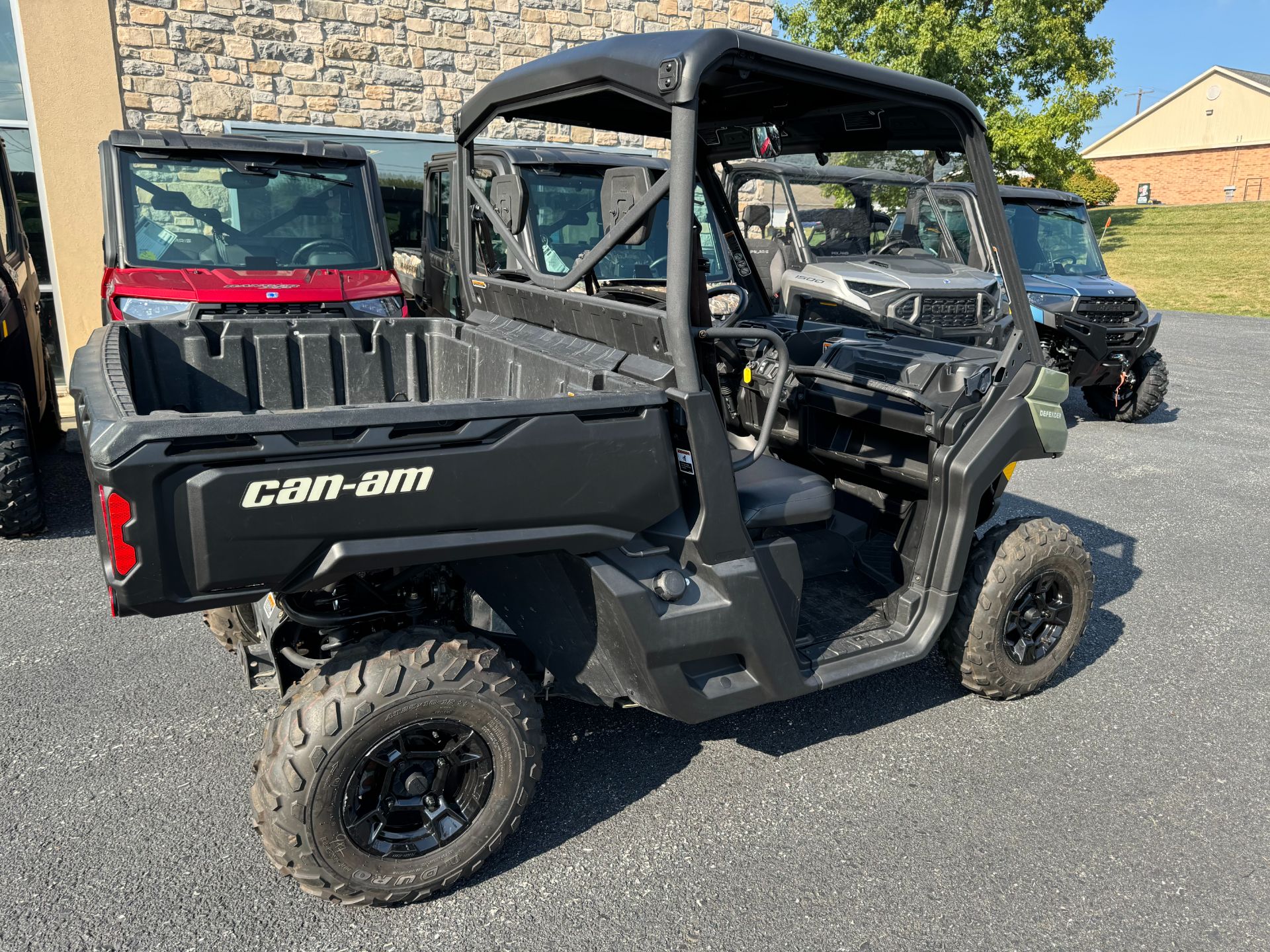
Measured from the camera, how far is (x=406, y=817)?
261 centimetres

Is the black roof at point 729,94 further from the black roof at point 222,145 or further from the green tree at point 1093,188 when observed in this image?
the green tree at point 1093,188

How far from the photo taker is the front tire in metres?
2.37

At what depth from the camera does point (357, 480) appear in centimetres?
218

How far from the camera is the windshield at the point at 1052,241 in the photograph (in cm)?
967

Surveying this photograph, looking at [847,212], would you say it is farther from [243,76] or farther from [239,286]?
[243,76]

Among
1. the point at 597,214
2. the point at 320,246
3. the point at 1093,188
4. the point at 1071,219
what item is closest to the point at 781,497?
the point at 320,246

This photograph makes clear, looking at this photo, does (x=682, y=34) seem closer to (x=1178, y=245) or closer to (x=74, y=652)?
(x=74, y=652)

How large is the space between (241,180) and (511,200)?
3952mm

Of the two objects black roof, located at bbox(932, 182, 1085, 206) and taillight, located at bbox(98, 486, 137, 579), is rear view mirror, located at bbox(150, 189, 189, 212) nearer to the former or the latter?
taillight, located at bbox(98, 486, 137, 579)

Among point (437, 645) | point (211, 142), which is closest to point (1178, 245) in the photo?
point (211, 142)

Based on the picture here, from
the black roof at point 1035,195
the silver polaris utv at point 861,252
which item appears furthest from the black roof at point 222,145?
the black roof at point 1035,195

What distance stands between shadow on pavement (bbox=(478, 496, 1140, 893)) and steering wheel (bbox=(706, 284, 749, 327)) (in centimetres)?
185

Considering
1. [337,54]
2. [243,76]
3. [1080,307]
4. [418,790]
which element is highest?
[337,54]

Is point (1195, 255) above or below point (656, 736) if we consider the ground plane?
above
